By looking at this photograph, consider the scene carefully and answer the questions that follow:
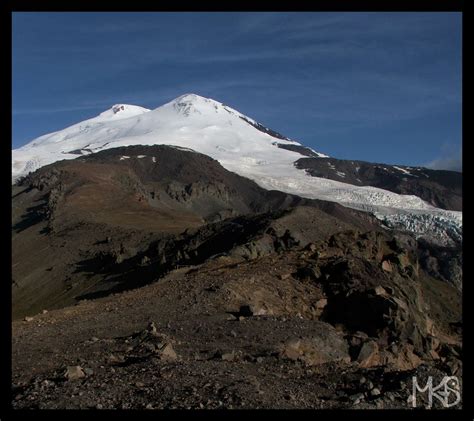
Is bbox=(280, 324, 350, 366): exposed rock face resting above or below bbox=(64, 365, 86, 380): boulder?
below

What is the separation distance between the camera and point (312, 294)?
2319 cm

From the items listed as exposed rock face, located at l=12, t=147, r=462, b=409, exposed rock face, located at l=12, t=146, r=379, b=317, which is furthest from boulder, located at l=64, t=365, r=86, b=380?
exposed rock face, located at l=12, t=146, r=379, b=317

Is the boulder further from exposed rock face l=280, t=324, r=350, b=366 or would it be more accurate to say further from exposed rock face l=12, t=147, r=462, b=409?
exposed rock face l=280, t=324, r=350, b=366

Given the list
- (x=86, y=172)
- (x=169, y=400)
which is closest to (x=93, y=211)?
(x=86, y=172)

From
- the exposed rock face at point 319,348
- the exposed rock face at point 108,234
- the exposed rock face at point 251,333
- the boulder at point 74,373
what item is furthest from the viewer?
the exposed rock face at point 108,234

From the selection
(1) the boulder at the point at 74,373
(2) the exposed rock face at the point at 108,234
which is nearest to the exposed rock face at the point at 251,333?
(1) the boulder at the point at 74,373

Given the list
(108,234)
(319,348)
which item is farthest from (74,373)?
(108,234)

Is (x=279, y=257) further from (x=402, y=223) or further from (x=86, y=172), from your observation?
(x=402, y=223)

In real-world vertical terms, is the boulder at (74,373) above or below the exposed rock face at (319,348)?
above

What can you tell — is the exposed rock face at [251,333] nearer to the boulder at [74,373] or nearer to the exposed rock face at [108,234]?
the boulder at [74,373]

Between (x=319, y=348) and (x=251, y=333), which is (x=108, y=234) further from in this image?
(x=319, y=348)
